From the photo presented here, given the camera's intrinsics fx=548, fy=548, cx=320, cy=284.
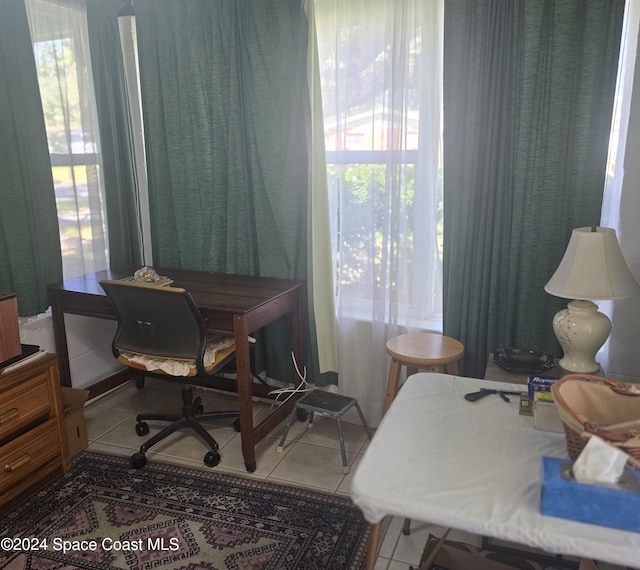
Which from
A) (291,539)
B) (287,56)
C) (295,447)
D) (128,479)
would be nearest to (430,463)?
(291,539)

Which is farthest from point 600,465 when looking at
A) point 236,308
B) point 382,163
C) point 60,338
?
point 60,338

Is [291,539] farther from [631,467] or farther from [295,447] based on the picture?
[631,467]

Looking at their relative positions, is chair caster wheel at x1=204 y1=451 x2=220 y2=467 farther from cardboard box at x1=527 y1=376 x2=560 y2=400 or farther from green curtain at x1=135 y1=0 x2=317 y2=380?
Result: cardboard box at x1=527 y1=376 x2=560 y2=400

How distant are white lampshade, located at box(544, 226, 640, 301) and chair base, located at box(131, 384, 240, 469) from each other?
168cm

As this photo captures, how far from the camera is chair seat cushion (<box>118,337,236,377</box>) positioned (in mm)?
2461

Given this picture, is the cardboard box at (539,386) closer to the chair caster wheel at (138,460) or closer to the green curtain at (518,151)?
the green curtain at (518,151)

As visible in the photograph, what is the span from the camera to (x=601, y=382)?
1.43 metres

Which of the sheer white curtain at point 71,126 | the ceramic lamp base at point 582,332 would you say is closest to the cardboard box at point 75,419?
the sheer white curtain at point 71,126

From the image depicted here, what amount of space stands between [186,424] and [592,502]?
2.05 meters

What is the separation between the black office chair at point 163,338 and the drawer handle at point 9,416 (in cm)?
51

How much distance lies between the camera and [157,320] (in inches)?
95.4

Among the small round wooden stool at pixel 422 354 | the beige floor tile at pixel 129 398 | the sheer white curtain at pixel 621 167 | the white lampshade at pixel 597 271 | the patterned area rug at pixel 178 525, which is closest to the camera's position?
the white lampshade at pixel 597 271

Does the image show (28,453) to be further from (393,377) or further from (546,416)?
(546,416)

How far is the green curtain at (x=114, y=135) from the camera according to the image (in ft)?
9.93
